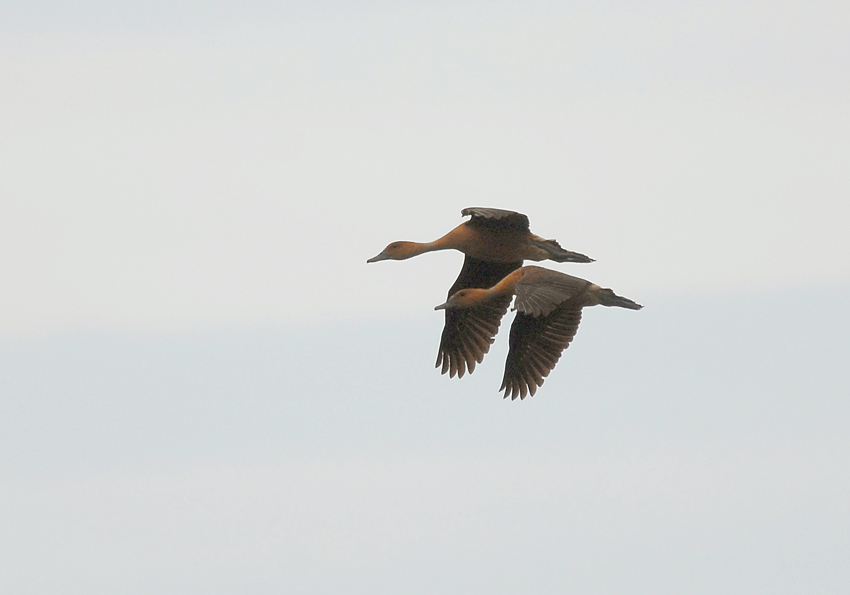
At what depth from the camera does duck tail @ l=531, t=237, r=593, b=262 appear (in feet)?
63.3

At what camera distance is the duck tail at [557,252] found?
19.3 metres

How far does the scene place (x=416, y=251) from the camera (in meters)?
20.2

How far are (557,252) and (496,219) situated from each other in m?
1.00

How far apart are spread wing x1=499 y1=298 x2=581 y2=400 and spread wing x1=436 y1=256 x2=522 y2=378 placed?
1271mm

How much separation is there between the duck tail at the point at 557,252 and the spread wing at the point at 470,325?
3.20 ft

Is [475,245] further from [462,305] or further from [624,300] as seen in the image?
[624,300]

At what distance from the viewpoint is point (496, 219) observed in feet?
62.5

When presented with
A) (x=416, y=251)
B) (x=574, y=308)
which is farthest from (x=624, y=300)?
(x=416, y=251)

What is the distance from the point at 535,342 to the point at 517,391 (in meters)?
0.76

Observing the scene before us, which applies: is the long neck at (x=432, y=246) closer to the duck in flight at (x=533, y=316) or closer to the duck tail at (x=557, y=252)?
the duck in flight at (x=533, y=316)

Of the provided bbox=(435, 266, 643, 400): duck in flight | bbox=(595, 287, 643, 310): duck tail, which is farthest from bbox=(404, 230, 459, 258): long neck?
bbox=(595, 287, 643, 310): duck tail

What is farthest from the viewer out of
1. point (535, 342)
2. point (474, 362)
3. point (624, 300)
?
point (474, 362)

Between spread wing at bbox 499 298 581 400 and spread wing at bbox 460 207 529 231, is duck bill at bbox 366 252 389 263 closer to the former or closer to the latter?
spread wing at bbox 460 207 529 231

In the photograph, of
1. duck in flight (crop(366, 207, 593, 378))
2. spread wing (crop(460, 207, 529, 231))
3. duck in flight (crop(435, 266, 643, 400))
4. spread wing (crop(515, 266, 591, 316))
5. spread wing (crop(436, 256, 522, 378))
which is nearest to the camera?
spread wing (crop(515, 266, 591, 316))
